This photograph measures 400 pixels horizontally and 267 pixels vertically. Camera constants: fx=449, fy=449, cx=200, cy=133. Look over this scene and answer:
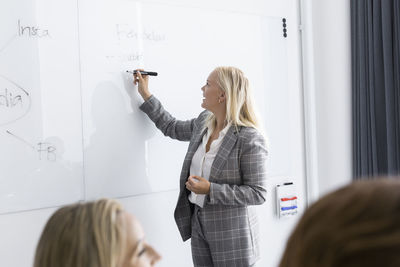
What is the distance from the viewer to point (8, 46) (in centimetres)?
192

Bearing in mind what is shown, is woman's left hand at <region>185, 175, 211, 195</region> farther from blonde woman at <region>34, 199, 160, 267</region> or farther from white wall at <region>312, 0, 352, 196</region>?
white wall at <region>312, 0, 352, 196</region>

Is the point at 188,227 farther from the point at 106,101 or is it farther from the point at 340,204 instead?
the point at 340,204

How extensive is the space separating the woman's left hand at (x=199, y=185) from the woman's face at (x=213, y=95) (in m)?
0.39


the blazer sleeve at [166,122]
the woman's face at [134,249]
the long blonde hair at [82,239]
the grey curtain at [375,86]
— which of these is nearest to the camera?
the long blonde hair at [82,239]

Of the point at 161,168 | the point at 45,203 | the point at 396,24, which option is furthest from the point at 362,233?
the point at 396,24

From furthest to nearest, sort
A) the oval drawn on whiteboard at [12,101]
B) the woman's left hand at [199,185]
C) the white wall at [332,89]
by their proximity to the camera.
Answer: the white wall at [332,89]
the woman's left hand at [199,185]
the oval drawn on whiteboard at [12,101]

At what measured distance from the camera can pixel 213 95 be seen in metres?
2.23

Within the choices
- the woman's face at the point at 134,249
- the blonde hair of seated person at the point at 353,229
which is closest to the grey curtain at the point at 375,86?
the woman's face at the point at 134,249

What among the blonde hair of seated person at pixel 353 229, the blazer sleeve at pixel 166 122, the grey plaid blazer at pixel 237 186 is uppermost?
the blazer sleeve at pixel 166 122

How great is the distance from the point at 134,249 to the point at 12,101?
1.24 m

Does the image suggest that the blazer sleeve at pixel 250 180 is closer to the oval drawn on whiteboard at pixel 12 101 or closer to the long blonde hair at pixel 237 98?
the long blonde hair at pixel 237 98

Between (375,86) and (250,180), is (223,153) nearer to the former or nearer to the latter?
(250,180)

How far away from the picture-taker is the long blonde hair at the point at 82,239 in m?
0.83

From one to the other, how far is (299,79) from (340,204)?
110 inches
